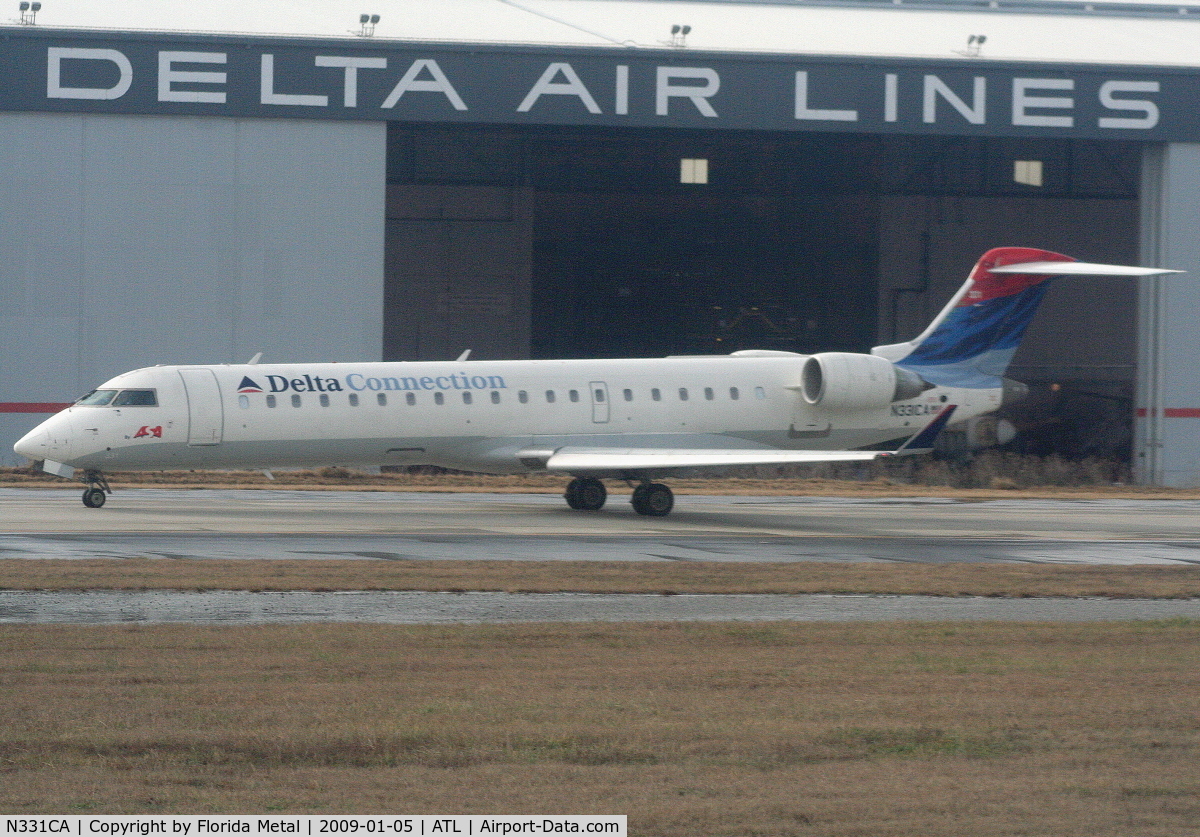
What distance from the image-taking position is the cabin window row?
1005 inches

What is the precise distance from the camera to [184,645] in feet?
39.1

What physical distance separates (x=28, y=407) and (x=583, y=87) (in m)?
16.2

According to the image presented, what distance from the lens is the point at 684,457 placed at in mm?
25688

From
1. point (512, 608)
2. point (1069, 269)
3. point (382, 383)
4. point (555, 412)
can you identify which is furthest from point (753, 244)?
point (512, 608)

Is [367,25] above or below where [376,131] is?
above

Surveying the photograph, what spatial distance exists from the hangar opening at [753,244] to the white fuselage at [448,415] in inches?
908

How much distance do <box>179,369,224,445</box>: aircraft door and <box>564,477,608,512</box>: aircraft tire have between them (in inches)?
263

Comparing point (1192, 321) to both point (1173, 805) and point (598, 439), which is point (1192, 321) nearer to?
point (598, 439)

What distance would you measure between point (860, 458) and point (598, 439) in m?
5.45

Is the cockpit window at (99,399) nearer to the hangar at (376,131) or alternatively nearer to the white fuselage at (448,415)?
the white fuselage at (448,415)

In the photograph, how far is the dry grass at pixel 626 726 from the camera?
738 centimetres

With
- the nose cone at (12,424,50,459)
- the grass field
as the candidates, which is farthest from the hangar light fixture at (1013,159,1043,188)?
the grass field

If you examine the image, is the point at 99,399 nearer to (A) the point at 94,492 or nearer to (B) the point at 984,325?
(A) the point at 94,492

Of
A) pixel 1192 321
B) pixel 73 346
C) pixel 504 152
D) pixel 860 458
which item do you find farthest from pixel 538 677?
pixel 504 152
